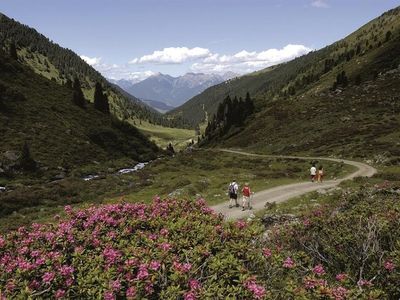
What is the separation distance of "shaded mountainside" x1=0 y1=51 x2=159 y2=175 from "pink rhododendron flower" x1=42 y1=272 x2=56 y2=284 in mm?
69792

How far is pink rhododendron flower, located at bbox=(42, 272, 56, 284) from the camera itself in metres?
7.96

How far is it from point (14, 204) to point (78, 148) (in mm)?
44346

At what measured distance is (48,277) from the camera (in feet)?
26.2

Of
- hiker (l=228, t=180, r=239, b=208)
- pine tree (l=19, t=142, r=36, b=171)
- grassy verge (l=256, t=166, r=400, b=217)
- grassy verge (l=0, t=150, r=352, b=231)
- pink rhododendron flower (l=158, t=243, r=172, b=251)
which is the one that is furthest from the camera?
pine tree (l=19, t=142, r=36, b=171)

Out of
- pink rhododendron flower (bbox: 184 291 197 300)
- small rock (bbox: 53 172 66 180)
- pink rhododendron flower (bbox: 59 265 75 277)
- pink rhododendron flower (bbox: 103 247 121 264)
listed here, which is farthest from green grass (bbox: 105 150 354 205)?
pink rhododendron flower (bbox: 184 291 197 300)

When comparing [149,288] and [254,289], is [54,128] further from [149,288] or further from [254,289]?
[254,289]

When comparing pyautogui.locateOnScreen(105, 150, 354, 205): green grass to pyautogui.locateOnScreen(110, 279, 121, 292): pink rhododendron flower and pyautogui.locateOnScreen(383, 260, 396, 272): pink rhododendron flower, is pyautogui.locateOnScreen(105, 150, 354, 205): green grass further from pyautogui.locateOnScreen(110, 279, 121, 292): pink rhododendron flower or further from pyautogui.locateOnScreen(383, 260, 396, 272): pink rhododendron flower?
pyautogui.locateOnScreen(110, 279, 121, 292): pink rhododendron flower

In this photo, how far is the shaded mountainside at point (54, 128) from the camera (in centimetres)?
8106

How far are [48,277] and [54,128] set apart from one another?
299 feet

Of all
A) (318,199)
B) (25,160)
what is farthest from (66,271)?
(25,160)

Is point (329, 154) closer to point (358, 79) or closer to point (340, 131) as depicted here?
point (340, 131)

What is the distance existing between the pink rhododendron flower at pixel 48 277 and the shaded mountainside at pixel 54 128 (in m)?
69.8

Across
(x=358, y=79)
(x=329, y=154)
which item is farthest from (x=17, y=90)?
(x=358, y=79)

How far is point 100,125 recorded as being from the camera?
11219 centimetres
